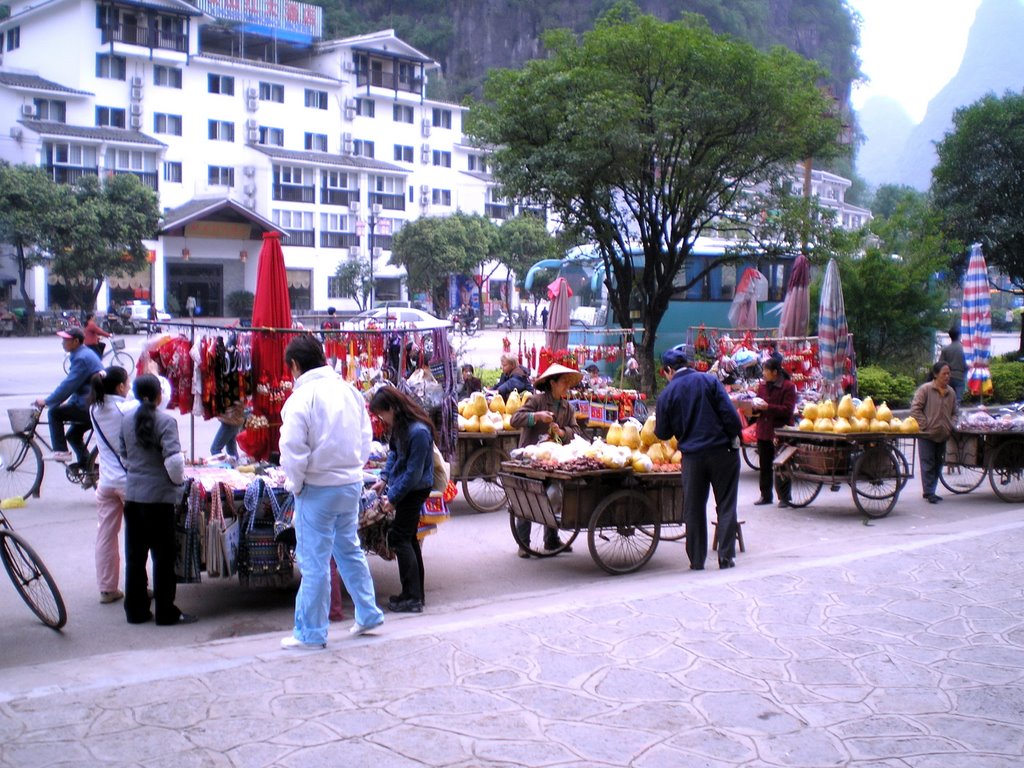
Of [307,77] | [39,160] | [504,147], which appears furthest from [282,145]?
[504,147]

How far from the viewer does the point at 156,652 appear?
6.19 meters

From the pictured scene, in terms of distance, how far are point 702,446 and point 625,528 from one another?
0.95 m

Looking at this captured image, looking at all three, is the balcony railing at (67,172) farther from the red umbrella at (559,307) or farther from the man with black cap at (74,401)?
the man with black cap at (74,401)

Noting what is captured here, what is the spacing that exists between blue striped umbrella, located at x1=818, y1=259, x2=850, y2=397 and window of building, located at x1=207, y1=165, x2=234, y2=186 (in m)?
48.2

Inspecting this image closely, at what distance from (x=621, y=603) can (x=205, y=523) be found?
9.43 feet

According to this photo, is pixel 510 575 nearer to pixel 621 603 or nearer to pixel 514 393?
pixel 621 603

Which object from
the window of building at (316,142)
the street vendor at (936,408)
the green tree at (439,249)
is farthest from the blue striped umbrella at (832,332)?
the window of building at (316,142)

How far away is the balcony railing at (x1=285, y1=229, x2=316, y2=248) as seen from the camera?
199 ft

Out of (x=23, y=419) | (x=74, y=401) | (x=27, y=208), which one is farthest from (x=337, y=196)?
(x=74, y=401)

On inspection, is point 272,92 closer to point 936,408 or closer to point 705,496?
point 936,408

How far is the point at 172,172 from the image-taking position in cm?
5728

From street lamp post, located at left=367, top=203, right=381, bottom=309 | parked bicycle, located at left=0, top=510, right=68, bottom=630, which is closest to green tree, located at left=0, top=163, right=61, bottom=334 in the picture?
street lamp post, located at left=367, top=203, right=381, bottom=309

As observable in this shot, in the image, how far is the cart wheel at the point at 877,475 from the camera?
11195 millimetres

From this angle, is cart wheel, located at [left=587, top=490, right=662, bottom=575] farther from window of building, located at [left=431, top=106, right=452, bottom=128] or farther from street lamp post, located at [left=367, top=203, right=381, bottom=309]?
window of building, located at [left=431, top=106, right=452, bottom=128]
